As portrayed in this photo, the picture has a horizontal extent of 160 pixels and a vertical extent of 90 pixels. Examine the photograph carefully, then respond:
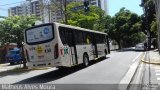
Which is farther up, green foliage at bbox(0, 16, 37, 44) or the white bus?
green foliage at bbox(0, 16, 37, 44)

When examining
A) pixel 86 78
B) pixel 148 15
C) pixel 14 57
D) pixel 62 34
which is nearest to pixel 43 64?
pixel 62 34

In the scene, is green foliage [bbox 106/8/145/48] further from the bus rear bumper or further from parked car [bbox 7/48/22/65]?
the bus rear bumper

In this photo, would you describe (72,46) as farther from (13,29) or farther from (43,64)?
(13,29)

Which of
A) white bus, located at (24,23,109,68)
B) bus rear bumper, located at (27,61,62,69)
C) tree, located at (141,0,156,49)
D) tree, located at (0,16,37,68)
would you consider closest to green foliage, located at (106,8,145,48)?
tree, located at (141,0,156,49)

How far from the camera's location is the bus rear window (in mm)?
17844

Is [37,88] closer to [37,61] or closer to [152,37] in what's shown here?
[37,61]

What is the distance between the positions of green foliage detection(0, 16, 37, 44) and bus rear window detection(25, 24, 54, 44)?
24.0ft

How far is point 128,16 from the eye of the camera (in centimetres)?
6066

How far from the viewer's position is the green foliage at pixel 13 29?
25.8 metres

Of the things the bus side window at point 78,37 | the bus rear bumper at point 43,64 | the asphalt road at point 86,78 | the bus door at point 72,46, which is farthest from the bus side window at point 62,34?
the bus side window at point 78,37

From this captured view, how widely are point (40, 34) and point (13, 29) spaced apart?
8124mm

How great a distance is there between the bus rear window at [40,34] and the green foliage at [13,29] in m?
7.32

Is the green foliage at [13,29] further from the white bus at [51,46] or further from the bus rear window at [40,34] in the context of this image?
the bus rear window at [40,34]

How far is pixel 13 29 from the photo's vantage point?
25.7 m
